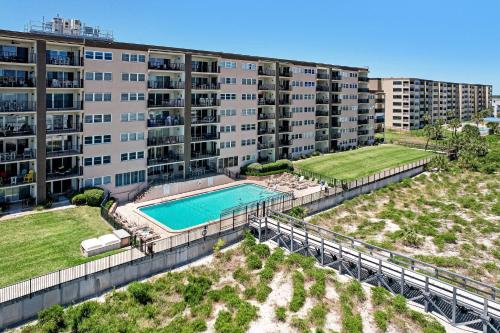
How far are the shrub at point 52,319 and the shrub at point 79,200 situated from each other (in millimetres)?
18454

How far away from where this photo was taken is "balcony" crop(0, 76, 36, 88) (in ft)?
124

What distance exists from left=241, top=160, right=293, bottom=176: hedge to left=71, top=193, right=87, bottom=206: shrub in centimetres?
2473

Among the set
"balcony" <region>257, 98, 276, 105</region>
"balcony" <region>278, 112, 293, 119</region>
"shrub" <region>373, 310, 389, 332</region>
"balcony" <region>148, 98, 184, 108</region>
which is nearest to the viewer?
"shrub" <region>373, 310, 389, 332</region>

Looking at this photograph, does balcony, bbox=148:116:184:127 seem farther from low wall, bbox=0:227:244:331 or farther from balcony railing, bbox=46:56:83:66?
low wall, bbox=0:227:244:331

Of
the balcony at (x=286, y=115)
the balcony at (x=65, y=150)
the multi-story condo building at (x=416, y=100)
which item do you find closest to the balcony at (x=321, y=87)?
the balcony at (x=286, y=115)

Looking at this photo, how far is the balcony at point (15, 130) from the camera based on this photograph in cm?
3822

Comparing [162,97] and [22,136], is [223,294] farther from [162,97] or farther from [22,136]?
[162,97]

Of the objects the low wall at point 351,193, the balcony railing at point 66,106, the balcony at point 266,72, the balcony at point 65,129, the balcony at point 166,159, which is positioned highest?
the balcony at point 266,72

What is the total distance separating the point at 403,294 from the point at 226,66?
130 feet

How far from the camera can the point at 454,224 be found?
43.7 m

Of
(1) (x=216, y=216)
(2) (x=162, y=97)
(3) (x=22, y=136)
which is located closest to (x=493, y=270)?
(1) (x=216, y=216)

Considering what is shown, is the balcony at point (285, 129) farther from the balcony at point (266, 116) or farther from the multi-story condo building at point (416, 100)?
the multi-story condo building at point (416, 100)

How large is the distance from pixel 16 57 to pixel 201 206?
24165mm

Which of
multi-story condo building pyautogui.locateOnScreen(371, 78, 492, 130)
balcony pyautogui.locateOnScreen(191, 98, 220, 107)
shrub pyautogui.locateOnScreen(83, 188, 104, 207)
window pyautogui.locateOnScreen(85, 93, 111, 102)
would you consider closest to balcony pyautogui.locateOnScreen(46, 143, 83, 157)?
shrub pyautogui.locateOnScreen(83, 188, 104, 207)
